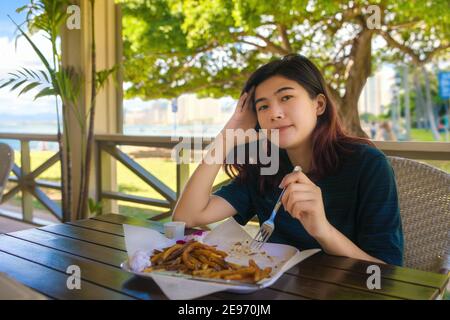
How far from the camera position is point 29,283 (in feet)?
3.35

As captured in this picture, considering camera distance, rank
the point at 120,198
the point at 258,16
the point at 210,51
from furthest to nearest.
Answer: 1. the point at 210,51
2. the point at 258,16
3. the point at 120,198

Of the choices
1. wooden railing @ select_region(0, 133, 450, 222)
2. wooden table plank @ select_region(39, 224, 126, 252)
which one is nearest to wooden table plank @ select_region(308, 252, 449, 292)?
wooden table plank @ select_region(39, 224, 126, 252)

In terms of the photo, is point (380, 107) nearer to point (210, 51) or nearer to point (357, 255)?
point (210, 51)

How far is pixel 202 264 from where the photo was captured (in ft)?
3.39

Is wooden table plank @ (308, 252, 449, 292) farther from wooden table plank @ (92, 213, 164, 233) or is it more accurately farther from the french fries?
wooden table plank @ (92, 213, 164, 233)

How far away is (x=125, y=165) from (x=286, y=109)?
2.65 metres

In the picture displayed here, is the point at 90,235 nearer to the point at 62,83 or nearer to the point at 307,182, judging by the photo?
the point at 307,182

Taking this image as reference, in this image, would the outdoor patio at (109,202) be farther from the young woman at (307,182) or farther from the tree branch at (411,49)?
the tree branch at (411,49)

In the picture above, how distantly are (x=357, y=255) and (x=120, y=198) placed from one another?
3009 millimetres

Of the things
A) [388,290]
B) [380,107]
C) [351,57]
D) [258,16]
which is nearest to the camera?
[388,290]

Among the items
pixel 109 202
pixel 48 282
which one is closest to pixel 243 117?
pixel 48 282

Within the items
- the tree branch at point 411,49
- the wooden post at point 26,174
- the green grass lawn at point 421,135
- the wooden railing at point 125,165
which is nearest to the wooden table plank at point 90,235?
the wooden railing at point 125,165

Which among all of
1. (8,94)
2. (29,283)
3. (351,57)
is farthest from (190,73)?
(29,283)

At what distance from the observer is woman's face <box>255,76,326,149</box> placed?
1.45 m
